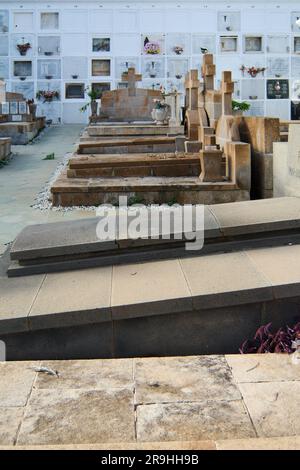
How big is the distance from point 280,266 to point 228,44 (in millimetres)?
23238

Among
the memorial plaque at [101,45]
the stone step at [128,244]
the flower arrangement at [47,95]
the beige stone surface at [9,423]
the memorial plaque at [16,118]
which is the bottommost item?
the beige stone surface at [9,423]

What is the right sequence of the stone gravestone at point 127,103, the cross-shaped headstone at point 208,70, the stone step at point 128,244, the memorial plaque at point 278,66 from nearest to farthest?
the stone step at point 128,244 < the cross-shaped headstone at point 208,70 < the stone gravestone at point 127,103 < the memorial plaque at point 278,66

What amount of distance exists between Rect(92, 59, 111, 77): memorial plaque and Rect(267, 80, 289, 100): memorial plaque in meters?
6.81

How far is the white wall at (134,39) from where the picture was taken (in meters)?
24.4

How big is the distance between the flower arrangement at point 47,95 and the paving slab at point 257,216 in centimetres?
2098

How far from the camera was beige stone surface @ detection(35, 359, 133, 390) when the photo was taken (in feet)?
8.18

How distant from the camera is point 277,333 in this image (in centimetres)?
296

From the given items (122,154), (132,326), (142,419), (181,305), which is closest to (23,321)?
(132,326)

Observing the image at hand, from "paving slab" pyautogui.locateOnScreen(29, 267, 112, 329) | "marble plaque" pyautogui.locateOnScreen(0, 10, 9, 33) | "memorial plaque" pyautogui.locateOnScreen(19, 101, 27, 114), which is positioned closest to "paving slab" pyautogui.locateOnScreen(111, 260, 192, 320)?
"paving slab" pyautogui.locateOnScreen(29, 267, 112, 329)

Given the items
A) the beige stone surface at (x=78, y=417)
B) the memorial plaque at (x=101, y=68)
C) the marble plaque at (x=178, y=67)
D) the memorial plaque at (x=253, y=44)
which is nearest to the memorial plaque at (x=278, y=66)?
the memorial plaque at (x=253, y=44)

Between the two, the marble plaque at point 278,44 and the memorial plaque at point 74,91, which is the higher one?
→ the marble plaque at point 278,44

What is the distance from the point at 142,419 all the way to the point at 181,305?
872 mm

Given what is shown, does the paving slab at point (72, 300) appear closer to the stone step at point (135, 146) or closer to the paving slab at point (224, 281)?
the paving slab at point (224, 281)

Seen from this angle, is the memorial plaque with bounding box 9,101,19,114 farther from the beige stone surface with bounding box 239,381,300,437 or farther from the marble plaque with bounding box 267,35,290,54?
the beige stone surface with bounding box 239,381,300,437
